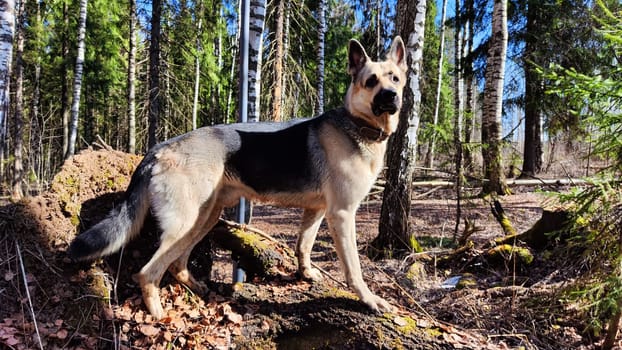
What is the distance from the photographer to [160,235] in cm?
312

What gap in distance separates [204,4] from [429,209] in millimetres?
14009

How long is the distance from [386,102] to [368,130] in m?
0.31

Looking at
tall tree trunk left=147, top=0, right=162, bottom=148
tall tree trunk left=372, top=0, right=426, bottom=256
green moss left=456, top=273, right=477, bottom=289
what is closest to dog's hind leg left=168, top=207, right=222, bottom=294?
green moss left=456, top=273, right=477, bottom=289

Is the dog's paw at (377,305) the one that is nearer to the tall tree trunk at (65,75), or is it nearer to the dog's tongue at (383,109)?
the dog's tongue at (383,109)

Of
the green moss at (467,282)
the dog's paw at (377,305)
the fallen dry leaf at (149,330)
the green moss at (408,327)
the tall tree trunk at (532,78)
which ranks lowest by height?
the green moss at (467,282)

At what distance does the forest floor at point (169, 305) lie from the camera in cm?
284

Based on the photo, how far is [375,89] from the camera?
3361 millimetres

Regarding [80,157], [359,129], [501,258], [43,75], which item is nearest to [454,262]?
[501,258]

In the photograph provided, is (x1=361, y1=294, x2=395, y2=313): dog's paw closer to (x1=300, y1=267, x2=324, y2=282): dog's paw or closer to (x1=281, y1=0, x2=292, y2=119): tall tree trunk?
(x1=300, y1=267, x2=324, y2=282): dog's paw

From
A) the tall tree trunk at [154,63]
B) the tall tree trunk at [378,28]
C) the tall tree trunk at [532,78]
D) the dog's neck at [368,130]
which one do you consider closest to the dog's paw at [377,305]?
the dog's neck at [368,130]

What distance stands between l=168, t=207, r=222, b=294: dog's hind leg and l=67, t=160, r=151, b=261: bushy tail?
0.52 m

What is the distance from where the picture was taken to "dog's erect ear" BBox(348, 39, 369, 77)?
3.63 metres

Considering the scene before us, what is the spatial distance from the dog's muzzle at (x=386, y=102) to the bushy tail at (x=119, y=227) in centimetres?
206

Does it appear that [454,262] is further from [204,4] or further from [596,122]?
[204,4]
